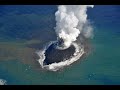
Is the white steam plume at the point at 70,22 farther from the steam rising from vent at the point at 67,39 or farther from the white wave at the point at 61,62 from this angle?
the white wave at the point at 61,62

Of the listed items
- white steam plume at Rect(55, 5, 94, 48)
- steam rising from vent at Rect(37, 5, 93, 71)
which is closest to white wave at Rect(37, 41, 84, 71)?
steam rising from vent at Rect(37, 5, 93, 71)

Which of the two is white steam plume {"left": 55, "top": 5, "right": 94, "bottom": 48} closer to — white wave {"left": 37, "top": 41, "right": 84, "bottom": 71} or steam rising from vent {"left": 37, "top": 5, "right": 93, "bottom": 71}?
steam rising from vent {"left": 37, "top": 5, "right": 93, "bottom": 71}

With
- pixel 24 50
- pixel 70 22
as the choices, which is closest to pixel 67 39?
pixel 70 22

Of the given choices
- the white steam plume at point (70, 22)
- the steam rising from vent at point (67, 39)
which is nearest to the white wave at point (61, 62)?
the steam rising from vent at point (67, 39)

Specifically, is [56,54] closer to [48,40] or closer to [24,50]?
[48,40]
